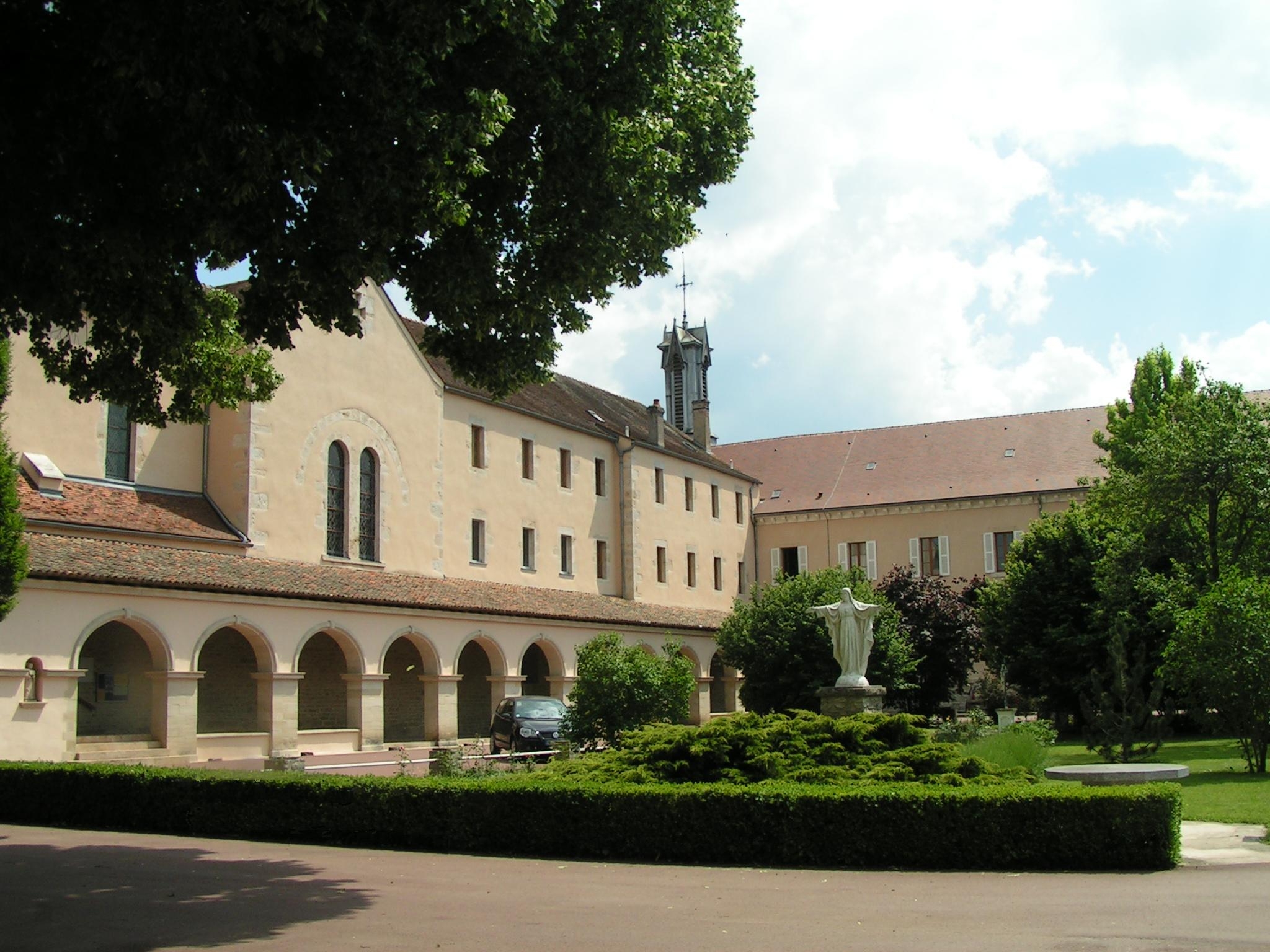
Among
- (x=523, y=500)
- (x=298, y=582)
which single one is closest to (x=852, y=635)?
(x=298, y=582)

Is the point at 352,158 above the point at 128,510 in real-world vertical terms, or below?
above

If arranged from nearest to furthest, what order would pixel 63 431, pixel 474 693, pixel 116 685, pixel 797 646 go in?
1. pixel 116 685
2. pixel 63 431
3. pixel 474 693
4. pixel 797 646

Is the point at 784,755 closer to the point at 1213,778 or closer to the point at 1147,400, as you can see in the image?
the point at 1213,778

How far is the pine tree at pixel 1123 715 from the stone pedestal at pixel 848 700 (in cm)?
462

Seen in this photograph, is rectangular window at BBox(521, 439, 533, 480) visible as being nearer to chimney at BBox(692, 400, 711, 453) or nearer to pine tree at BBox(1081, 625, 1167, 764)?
chimney at BBox(692, 400, 711, 453)

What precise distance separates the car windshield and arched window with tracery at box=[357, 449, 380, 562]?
7.37 m

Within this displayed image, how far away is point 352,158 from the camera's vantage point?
9.20 meters

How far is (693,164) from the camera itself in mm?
12117

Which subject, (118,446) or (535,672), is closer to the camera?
(118,446)

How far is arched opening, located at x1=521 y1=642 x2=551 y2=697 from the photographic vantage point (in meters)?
39.9

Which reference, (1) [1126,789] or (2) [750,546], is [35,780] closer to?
(1) [1126,789]

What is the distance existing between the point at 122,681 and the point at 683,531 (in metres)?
25.4

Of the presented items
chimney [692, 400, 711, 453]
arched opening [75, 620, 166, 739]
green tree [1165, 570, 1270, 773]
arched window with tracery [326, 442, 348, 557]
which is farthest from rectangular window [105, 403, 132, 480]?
chimney [692, 400, 711, 453]

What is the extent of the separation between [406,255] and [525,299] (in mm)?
1115
